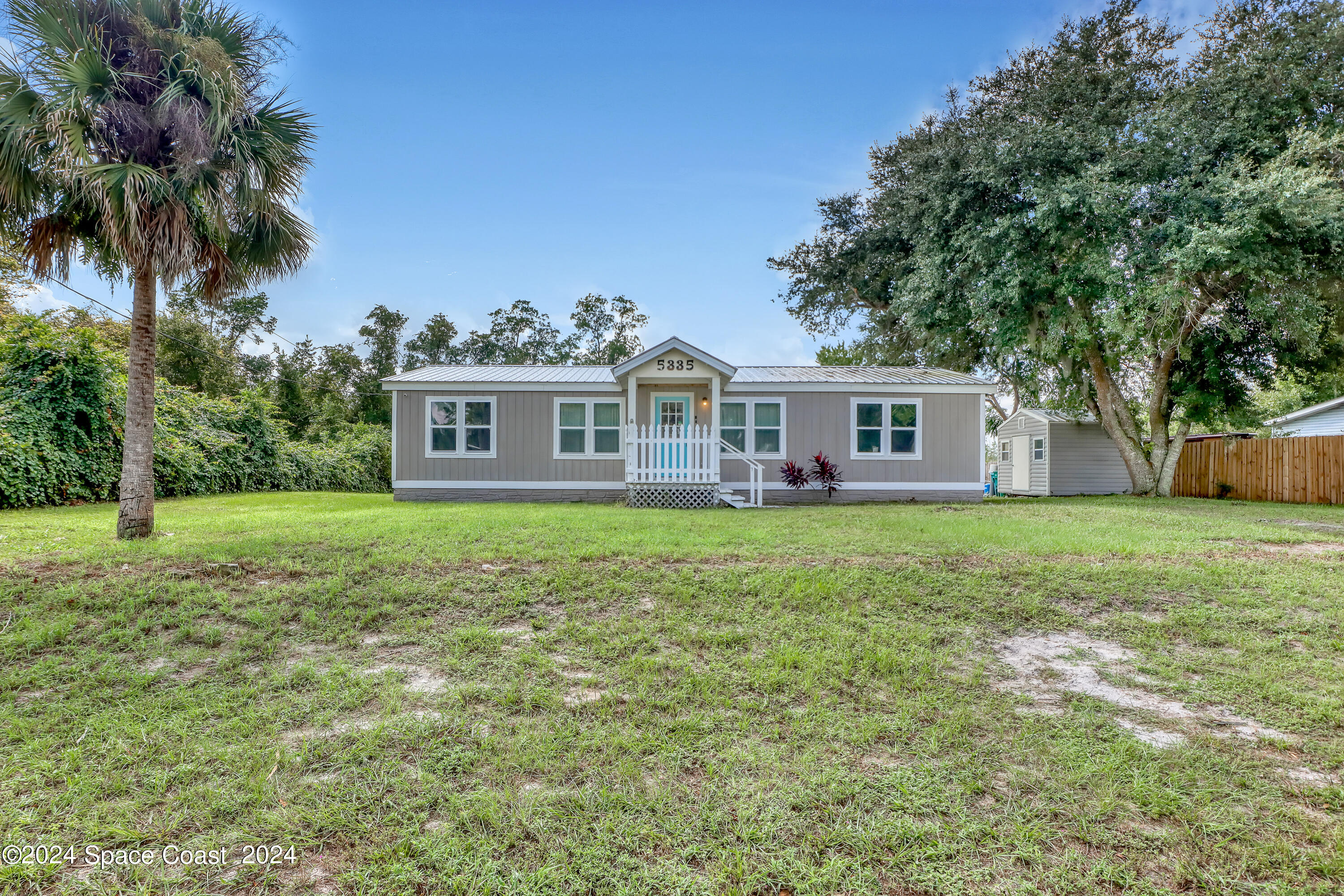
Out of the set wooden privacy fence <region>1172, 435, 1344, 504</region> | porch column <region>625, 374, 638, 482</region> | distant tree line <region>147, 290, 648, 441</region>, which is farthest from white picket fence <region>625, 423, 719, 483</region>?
distant tree line <region>147, 290, 648, 441</region>

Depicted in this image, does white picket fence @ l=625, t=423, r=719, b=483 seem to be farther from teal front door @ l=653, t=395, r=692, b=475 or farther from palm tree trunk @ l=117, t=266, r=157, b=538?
palm tree trunk @ l=117, t=266, r=157, b=538

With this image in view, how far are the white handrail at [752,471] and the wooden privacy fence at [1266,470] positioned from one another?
40.8 feet

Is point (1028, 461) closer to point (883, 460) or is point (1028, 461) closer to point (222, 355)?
point (883, 460)

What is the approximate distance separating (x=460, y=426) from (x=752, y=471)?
6396mm

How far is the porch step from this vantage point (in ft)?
37.3

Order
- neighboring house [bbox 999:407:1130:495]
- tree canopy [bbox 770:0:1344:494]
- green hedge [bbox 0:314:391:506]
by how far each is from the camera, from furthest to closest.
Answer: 1. neighboring house [bbox 999:407:1130:495]
2. tree canopy [bbox 770:0:1344:494]
3. green hedge [bbox 0:314:391:506]

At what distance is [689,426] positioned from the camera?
500 inches

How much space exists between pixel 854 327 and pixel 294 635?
19414 mm

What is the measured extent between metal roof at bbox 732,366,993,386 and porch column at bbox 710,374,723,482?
99 centimetres

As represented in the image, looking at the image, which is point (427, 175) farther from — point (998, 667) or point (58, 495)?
point (998, 667)

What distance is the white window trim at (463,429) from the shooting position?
12961 millimetres

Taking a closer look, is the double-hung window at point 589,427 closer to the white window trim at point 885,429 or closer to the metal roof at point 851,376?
the metal roof at point 851,376

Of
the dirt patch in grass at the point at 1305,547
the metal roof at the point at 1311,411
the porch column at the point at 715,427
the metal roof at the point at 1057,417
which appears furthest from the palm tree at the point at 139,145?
the metal roof at the point at 1311,411

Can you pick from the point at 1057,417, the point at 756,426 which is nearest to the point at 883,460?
the point at 756,426
